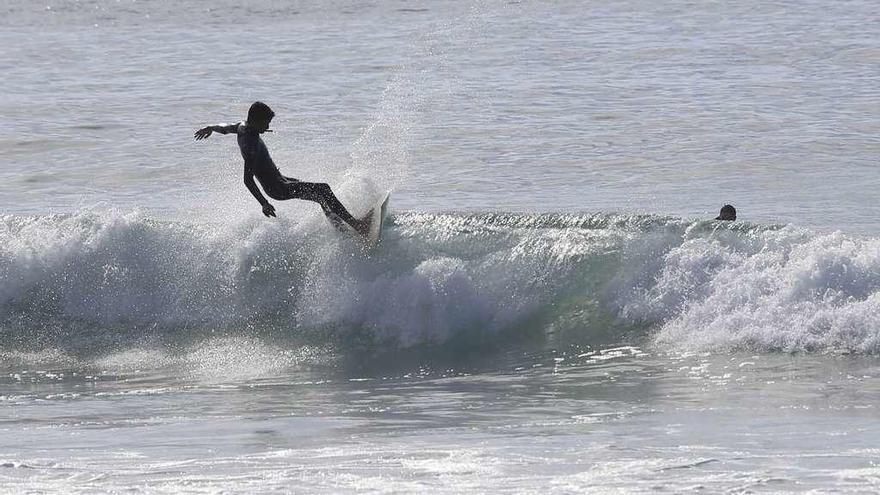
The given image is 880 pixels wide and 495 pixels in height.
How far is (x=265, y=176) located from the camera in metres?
13.8

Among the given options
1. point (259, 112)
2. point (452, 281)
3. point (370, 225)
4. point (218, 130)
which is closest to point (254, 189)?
point (218, 130)

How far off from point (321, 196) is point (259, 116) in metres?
1.17

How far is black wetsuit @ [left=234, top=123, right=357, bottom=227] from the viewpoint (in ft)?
44.2

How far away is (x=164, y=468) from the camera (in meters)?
9.02

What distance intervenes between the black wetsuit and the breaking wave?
0.59 m

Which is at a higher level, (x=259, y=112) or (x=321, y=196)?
(x=259, y=112)

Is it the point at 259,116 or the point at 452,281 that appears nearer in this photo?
the point at 259,116

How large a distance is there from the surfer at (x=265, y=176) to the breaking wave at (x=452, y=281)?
521 millimetres

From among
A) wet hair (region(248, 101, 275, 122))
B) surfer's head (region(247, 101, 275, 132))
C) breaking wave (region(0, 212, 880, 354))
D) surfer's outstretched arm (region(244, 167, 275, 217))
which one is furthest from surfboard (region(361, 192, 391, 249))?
wet hair (region(248, 101, 275, 122))

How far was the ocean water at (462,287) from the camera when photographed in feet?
30.6

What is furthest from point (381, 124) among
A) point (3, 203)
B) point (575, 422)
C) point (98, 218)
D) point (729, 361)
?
point (575, 422)

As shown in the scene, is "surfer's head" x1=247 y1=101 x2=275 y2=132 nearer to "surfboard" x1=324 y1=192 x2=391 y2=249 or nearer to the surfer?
the surfer

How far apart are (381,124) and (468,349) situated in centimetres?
1096

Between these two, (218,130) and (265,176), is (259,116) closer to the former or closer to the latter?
(218,130)
